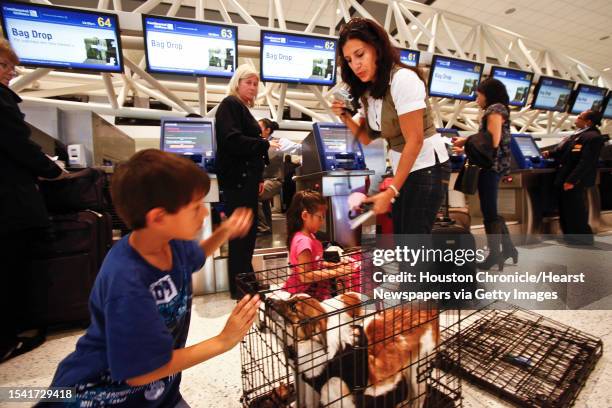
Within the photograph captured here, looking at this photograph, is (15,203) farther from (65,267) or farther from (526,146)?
(526,146)

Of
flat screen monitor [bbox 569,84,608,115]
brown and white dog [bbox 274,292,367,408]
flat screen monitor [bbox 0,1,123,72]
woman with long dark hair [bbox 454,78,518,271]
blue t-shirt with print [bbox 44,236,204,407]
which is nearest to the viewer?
blue t-shirt with print [bbox 44,236,204,407]

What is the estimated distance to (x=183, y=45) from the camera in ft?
13.1

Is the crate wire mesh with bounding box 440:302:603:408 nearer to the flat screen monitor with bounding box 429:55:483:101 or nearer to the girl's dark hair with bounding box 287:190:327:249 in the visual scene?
the girl's dark hair with bounding box 287:190:327:249

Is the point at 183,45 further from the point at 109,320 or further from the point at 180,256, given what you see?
the point at 109,320

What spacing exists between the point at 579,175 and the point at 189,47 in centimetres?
535

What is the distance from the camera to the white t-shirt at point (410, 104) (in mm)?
1281

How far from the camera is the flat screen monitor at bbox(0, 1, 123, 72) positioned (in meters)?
3.34

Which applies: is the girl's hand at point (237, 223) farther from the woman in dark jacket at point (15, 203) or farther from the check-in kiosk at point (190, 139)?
the check-in kiosk at point (190, 139)

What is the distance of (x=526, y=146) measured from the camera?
5.14 m

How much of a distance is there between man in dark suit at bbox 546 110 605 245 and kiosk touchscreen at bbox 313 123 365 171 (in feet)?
9.35

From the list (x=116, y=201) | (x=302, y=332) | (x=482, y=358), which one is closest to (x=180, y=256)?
(x=116, y=201)

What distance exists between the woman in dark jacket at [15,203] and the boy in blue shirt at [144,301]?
1.39 meters

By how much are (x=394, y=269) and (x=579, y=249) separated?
3290mm

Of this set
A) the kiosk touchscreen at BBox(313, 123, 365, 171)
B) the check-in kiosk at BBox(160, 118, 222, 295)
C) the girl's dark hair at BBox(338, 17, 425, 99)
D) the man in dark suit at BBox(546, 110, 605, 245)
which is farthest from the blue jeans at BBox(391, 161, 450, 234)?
the man in dark suit at BBox(546, 110, 605, 245)
